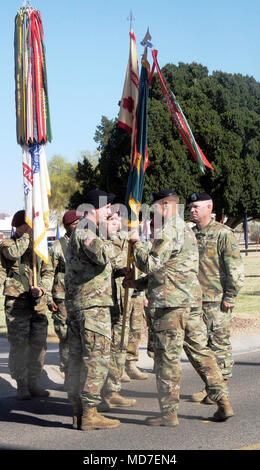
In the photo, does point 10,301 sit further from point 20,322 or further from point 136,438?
point 136,438

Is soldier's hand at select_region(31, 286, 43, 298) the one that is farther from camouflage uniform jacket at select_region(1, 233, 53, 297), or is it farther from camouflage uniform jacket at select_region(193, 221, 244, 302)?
camouflage uniform jacket at select_region(193, 221, 244, 302)

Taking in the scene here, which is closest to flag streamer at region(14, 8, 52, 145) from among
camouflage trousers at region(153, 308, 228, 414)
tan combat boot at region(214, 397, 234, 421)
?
camouflage trousers at region(153, 308, 228, 414)

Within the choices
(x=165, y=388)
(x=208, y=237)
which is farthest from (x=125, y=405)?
(x=208, y=237)

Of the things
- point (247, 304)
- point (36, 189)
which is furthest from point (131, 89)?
point (247, 304)

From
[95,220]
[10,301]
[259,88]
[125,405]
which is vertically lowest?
[125,405]

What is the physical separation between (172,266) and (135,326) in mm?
2293

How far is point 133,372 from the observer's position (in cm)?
782

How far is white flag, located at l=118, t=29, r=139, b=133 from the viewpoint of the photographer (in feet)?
20.6

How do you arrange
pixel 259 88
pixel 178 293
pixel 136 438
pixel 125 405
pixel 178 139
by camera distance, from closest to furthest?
pixel 136 438 → pixel 178 293 → pixel 125 405 → pixel 178 139 → pixel 259 88

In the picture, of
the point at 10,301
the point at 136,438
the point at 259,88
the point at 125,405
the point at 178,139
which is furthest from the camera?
the point at 259,88

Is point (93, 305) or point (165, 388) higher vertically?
point (93, 305)

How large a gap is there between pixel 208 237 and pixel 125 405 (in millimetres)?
1959

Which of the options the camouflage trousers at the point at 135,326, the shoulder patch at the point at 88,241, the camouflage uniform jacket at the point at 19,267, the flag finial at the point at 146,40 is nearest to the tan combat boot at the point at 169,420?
the shoulder patch at the point at 88,241

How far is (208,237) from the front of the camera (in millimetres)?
6559
